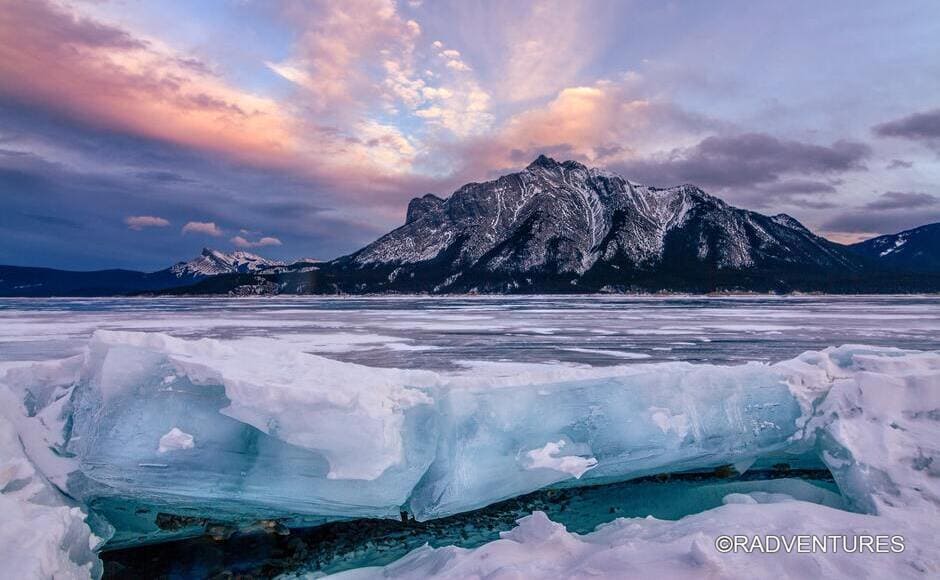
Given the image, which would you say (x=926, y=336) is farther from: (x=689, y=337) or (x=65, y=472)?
(x=65, y=472)

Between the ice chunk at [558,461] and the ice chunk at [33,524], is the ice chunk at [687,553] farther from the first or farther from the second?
the ice chunk at [33,524]

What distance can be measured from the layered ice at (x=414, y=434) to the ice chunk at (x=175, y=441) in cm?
2

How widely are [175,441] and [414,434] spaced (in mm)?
2180

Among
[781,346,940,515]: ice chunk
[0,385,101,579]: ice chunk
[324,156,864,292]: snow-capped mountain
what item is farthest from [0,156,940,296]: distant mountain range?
[0,385,101,579]: ice chunk

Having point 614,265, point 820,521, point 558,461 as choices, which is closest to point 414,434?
point 558,461

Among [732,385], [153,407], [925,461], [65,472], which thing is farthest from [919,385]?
[65,472]

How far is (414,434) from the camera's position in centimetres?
511

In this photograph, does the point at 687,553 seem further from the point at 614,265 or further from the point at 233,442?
the point at 614,265

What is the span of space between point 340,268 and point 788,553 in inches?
7974

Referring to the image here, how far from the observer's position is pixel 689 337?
1741 centimetres

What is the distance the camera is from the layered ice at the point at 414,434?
4.68 m

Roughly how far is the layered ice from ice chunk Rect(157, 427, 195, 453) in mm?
16

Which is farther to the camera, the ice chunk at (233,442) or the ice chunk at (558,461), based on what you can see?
the ice chunk at (558,461)

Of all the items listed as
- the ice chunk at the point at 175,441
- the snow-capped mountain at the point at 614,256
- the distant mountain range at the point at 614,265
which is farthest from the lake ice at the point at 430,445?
the snow-capped mountain at the point at 614,256
